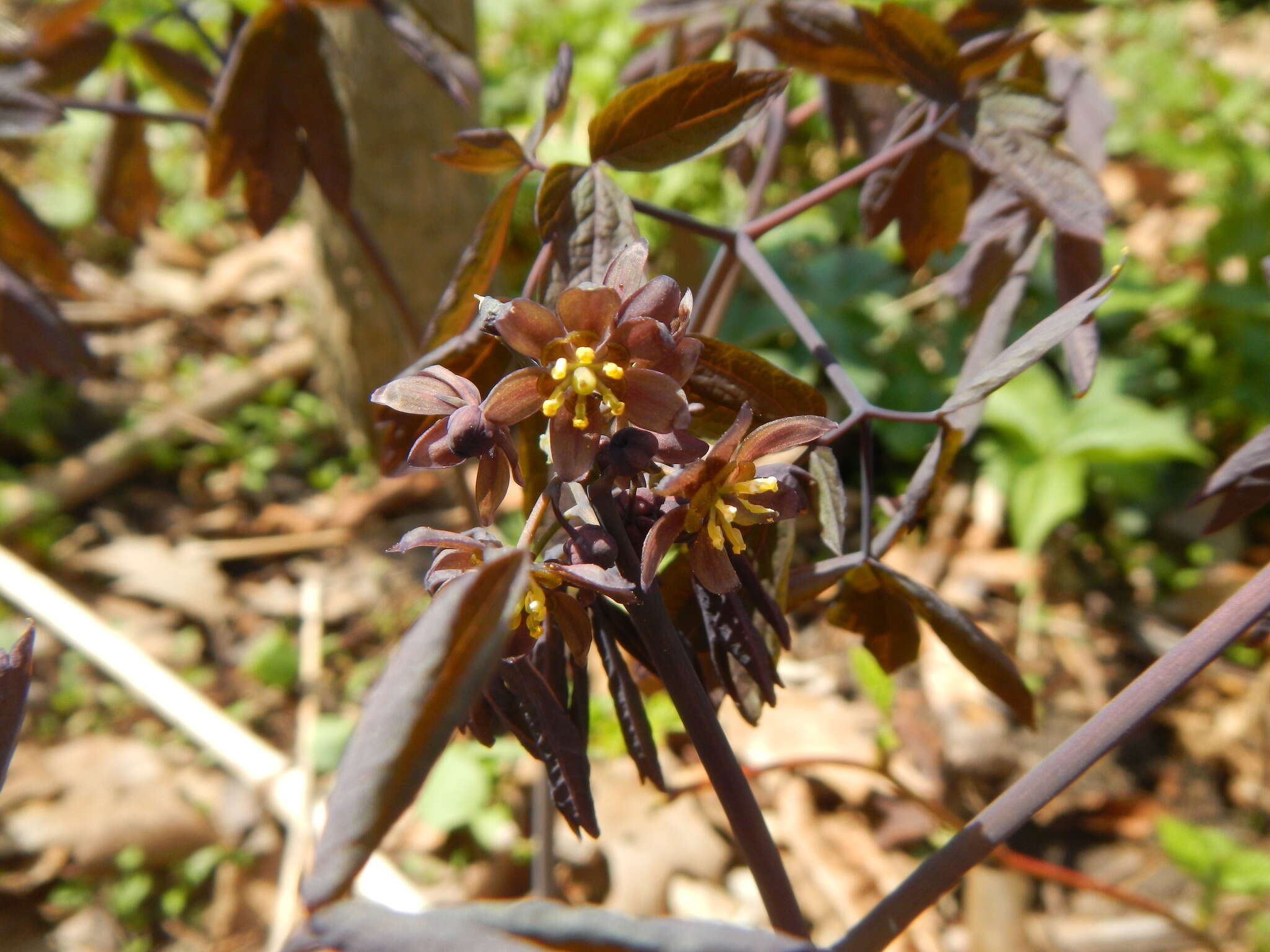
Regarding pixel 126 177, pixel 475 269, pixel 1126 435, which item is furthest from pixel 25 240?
pixel 1126 435

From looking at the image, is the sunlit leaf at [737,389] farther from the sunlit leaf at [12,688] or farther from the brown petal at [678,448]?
the sunlit leaf at [12,688]

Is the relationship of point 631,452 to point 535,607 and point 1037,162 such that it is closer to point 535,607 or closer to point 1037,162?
point 535,607

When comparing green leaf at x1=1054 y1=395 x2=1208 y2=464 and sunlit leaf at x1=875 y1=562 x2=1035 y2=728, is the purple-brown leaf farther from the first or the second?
green leaf at x1=1054 y1=395 x2=1208 y2=464

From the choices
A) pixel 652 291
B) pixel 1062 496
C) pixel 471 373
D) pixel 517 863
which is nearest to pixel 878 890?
pixel 517 863

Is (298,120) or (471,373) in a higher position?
(298,120)

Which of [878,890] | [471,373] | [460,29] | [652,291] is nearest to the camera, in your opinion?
[652,291]

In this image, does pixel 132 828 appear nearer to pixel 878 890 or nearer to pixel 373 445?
pixel 373 445
